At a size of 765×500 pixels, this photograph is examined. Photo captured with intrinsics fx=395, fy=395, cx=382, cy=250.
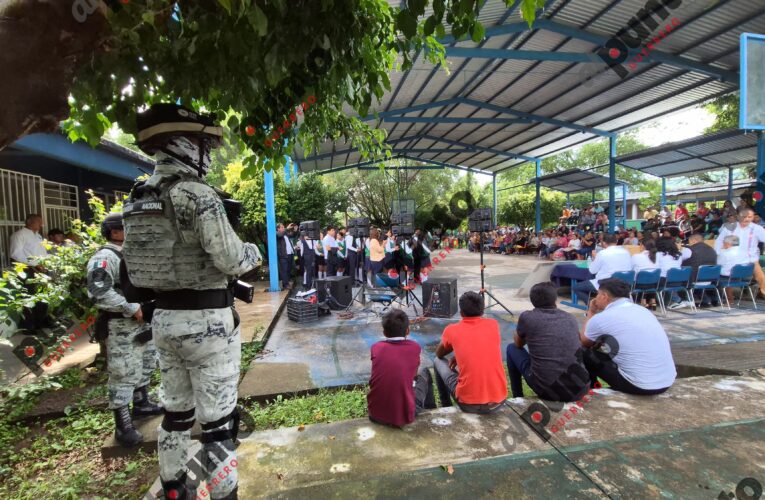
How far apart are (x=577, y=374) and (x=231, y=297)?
99.7 inches

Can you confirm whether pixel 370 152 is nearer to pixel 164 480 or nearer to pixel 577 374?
pixel 577 374

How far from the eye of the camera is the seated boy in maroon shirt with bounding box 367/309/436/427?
2.65 m

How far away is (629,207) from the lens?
36.5 metres

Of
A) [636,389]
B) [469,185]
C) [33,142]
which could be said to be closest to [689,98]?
[636,389]

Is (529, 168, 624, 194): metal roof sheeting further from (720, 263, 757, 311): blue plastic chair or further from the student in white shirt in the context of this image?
the student in white shirt

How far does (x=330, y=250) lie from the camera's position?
1080 centimetres

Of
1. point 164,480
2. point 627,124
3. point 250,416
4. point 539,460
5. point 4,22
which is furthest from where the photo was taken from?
point 627,124

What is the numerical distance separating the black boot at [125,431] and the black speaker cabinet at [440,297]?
15.5ft

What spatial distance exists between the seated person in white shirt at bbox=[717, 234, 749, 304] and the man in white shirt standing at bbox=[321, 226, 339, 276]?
27.0 ft

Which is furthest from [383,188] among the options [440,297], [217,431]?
[217,431]

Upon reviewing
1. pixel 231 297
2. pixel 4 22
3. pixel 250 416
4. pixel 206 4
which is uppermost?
pixel 206 4

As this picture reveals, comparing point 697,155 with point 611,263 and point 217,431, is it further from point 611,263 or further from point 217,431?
point 217,431

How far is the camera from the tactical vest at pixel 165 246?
1826mm

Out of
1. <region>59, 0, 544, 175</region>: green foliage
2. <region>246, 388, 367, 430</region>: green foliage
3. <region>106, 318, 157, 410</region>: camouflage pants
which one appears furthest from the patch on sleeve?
<region>246, 388, 367, 430</region>: green foliage
